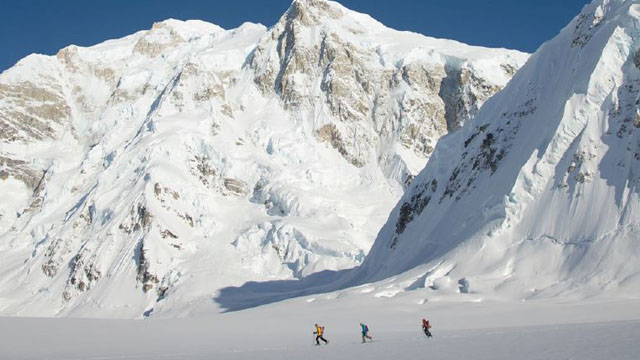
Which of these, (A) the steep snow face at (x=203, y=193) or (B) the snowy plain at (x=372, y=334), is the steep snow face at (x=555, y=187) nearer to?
(B) the snowy plain at (x=372, y=334)

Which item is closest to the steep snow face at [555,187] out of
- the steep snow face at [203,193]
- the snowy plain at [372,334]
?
the snowy plain at [372,334]

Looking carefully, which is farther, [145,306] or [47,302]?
[47,302]

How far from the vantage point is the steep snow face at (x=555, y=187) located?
6700 centimetres

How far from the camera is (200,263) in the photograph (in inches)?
5581

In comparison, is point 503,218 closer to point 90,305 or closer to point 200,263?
point 200,263

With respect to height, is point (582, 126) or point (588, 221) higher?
point (582, 126)

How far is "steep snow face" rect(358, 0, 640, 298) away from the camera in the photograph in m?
67.0

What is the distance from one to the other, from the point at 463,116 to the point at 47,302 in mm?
123136

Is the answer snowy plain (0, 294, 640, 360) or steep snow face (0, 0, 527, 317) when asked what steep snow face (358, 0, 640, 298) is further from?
steep snow face (0, 0, 527, 317)

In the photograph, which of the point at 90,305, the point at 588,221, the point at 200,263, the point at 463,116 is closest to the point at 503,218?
the point at 588,221

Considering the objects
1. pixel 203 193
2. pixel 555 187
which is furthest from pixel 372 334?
pixel 203 193

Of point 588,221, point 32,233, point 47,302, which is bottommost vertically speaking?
point 588,221

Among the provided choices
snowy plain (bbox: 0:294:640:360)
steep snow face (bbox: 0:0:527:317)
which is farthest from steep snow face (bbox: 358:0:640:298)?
steep snow face (bbox: 0:0:527:317)

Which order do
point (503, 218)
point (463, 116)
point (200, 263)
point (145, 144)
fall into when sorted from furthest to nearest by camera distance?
point (463, 116) → point (145, 144) → point (200, 263) → point (503, 218)
